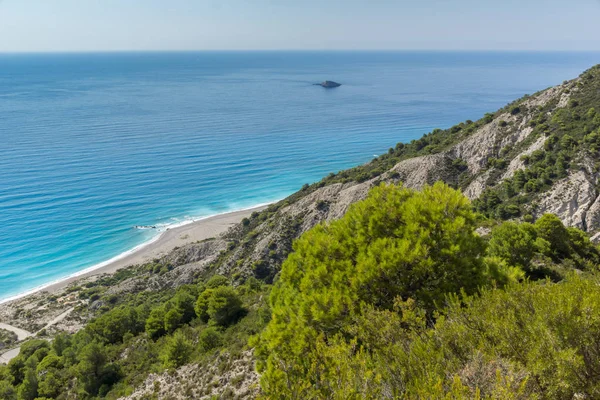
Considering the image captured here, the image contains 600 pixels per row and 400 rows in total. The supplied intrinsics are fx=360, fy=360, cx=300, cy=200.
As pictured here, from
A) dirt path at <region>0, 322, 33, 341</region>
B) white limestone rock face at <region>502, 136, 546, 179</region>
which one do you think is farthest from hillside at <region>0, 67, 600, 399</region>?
dirt path at <region>0, 322, 33, 341</region>

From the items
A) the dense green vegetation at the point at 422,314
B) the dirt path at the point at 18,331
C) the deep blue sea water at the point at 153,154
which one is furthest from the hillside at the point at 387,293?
the deep blue sea water at the point at 153,154

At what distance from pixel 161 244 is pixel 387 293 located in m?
51.6

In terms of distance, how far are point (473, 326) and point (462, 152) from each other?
141 feet

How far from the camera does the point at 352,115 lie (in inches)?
5118

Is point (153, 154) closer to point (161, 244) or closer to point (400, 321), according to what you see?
point (161, 244)

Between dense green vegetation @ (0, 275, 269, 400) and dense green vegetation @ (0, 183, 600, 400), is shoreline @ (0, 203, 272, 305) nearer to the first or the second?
dense green vegetation @ (0, 275, 269, 400)

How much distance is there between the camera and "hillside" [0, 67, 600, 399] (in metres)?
8.52

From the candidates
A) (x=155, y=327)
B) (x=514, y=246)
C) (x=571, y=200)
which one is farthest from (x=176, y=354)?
(x=571, y=200)

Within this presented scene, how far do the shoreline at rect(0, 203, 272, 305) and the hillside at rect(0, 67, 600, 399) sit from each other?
2.73 m

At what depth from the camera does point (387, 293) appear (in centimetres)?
1312

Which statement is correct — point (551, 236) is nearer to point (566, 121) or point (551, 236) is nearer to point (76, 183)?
point (566, 121)

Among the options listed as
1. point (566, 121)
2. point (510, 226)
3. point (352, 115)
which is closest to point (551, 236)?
point (510, 226)

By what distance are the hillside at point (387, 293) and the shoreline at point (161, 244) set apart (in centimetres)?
273

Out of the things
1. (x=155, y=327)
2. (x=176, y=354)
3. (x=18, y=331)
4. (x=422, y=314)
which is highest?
(x=422, y=314)
